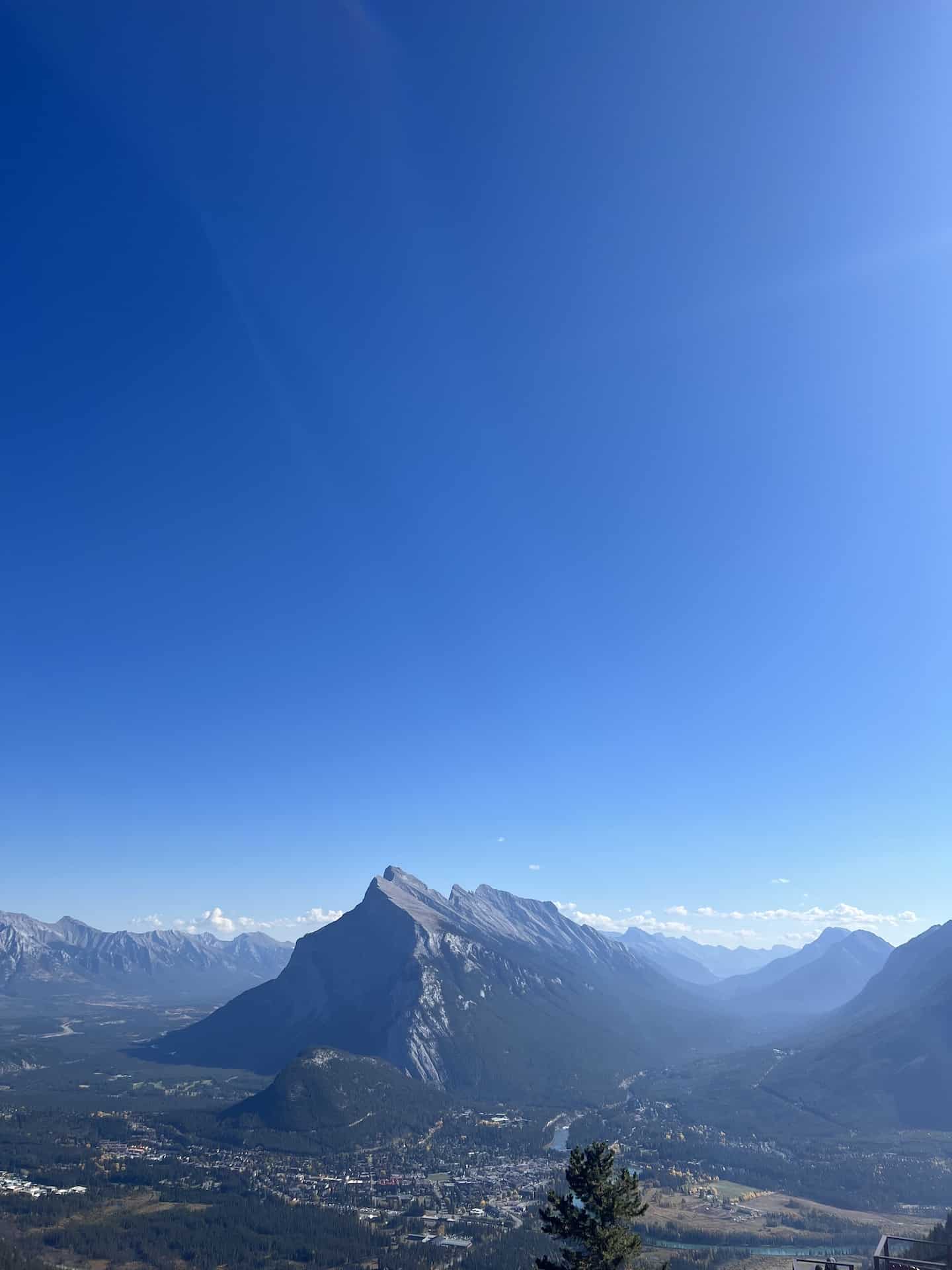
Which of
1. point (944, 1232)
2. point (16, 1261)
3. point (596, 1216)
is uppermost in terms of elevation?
point (596, 1216)

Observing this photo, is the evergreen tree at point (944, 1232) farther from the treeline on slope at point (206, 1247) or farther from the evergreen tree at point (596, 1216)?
the treeline on slope at point (206, 1247)

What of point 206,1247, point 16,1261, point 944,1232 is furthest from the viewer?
point 206,1247

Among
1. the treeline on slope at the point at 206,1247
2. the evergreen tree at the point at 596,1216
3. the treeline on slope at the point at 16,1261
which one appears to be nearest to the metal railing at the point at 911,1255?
the evergreen tree at the point at 596,1216

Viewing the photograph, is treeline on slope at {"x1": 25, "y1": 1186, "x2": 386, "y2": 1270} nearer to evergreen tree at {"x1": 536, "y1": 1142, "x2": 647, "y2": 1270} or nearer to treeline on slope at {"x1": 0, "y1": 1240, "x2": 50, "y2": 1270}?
treeline on slope at {"x1": 0, "y1": 1240, "x2": 50, "y2": 1270}

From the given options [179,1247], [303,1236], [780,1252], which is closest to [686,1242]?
[780,1252]

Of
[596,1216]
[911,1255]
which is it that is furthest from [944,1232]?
[596,1216]

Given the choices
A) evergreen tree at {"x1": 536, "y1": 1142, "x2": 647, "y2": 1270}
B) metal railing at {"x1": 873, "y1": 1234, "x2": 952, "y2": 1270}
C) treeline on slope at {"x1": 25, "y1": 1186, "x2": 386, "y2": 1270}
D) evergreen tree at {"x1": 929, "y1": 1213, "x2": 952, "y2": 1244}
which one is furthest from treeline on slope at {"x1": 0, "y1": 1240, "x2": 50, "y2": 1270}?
metal railing at {"x1": 873, "y1": 1234, "x2": 952, "y2": 1270}

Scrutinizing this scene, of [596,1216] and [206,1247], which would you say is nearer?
[596,1216]

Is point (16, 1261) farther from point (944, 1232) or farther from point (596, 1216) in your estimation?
point (944, 1232)

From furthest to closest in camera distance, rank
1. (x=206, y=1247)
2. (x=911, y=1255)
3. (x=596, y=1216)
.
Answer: (x=206, y=1247), (x=911, y=1255), (x=596, y=1216)
